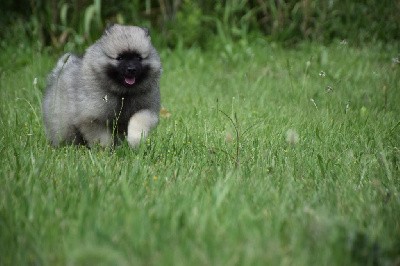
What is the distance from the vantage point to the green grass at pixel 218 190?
1750 millimetres

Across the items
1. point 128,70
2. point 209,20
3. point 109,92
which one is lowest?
point 209,20

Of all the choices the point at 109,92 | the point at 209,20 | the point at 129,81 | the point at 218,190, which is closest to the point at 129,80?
the point at 129,81

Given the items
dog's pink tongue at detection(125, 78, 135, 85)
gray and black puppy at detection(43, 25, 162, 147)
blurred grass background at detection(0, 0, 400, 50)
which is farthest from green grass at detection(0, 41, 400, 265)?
blurred grass background at detection(0, 0, 400, 50)

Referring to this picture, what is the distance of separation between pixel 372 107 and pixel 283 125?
1.12 metres

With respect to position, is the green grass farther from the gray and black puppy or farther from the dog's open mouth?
the dog's open mouth

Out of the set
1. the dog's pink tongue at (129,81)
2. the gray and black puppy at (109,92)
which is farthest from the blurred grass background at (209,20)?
the dog's pink tongue at (129,81)

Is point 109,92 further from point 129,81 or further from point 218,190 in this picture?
point 218,190

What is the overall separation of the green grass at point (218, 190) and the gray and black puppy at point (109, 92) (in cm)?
19

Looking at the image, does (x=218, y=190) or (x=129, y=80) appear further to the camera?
(x=129, y=80)

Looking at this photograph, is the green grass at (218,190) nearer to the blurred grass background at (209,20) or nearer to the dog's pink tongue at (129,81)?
the dog's pink tongue at (129,81)

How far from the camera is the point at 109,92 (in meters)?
3.81

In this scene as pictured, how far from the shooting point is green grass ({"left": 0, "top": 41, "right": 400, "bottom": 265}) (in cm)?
175

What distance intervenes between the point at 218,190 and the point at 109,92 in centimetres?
175

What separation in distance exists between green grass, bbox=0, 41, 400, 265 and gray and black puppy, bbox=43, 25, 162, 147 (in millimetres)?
191
